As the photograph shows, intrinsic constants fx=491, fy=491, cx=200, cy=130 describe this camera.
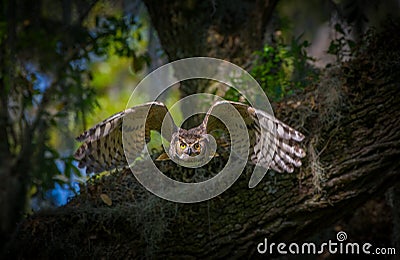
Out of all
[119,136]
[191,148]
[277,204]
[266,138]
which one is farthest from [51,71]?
[277,204]

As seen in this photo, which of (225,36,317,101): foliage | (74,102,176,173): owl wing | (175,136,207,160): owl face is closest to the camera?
(74,102,176,173): owl wing

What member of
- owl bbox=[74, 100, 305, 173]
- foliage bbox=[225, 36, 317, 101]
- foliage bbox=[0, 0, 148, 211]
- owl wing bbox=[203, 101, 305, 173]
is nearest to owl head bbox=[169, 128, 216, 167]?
owl bbox=[74, 100, 305, 173]

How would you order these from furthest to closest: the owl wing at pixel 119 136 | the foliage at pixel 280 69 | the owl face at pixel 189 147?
the foliage at pixel 280 69 < the owl face at pixel 189 147 < the owl wing at pixel 119 136

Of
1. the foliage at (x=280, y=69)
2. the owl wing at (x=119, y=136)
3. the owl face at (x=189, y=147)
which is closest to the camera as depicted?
the owl wing at (x=119, y=136)

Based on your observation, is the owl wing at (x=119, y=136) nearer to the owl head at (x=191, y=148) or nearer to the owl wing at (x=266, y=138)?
the owl head at (x=191, y=148)

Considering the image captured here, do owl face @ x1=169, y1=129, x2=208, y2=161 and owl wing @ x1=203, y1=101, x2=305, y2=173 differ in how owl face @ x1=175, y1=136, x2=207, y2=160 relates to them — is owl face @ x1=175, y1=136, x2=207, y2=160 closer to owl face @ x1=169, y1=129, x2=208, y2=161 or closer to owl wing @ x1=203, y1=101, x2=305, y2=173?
owl face @ x1=169, y1=129, x2=208, y2=161

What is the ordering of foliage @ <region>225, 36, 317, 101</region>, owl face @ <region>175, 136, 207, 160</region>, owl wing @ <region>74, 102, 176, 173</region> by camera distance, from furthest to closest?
foliage @ <region>225, 36, 317, 101</region> → owl face @ <region>175, 136, 207, 160</region> → owl wing @ <region>74, 102, 176, 173</region>

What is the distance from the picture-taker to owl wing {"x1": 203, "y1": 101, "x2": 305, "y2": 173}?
10.9 ft

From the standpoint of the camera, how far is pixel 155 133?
13.5 ft

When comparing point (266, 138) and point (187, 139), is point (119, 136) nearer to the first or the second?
point (187, 139)

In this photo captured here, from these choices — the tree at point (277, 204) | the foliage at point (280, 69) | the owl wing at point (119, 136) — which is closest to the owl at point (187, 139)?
the owl wing at point (119, 136)

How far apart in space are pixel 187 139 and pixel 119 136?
0.53 meters

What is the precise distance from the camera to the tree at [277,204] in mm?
3512

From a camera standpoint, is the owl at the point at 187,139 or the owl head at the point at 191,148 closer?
the owl at the point at 187,139
